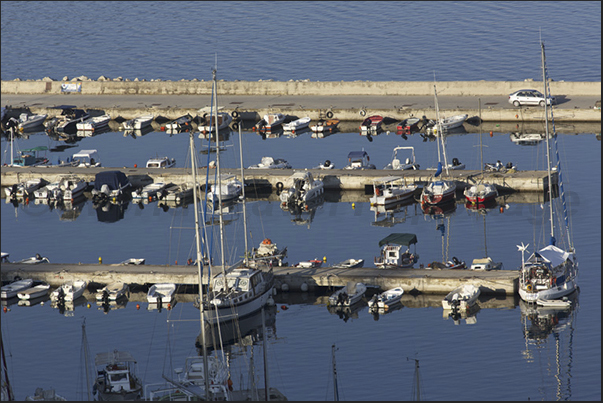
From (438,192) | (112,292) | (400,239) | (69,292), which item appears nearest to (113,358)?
(112,292)

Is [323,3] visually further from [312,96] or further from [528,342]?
[528,342]

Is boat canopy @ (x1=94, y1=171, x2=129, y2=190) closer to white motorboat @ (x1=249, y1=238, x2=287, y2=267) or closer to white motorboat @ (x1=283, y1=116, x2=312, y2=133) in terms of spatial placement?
white motorboat @ (x1=283, y1=116, x2=312, y2=133)

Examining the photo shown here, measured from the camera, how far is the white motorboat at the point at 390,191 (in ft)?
287

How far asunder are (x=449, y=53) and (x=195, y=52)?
3769 centimetres

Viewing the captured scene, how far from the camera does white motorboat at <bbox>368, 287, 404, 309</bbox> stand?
65938 mm

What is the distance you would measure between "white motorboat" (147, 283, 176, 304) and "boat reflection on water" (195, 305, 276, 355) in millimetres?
5069

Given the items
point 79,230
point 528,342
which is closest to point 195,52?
point 79,230

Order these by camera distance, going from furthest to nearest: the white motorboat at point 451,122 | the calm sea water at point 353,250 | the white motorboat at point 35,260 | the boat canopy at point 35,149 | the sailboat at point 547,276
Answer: the white motorboat at point 451,122, the boat canopy at point 35,149, the white motorboat at point 35,260, the sailboat at point 547,276, the calm sea water at point 353,250

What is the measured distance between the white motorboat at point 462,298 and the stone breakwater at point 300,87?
49.8 m

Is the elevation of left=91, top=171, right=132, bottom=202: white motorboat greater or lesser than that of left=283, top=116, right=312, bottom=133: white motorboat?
lesser

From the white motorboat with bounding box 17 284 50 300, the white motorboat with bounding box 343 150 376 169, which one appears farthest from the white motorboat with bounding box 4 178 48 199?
the white motorboat with bounding box 343 150 376 169

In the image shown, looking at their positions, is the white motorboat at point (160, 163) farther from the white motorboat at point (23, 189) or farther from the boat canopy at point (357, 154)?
the boat canopy at point (357, 154)

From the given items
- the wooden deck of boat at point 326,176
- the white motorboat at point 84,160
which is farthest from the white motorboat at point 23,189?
the white motorboat at point 84,160

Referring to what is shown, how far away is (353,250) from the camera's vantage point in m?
76.7
